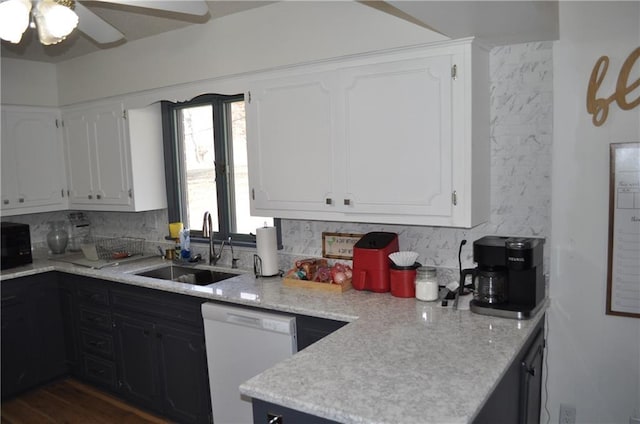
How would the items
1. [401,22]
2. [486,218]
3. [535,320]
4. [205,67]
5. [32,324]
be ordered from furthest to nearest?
[32,324] < [205,67] < [486,218] < [401,22] < [535,320]

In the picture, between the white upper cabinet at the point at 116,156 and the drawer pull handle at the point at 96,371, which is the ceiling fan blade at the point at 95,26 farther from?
the drawer pull handle at the point at 96,371

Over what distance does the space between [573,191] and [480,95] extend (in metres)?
0.63

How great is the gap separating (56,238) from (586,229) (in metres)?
3.87

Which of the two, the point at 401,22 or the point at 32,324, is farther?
the point at 32,324

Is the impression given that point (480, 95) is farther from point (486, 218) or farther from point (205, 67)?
point (205, 67)

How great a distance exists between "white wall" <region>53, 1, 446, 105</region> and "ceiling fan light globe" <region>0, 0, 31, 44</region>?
4.14 feet

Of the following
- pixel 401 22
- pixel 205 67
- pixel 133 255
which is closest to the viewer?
pixel 401 22

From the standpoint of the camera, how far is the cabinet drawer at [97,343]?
3.38 meters

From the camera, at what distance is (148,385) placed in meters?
3.13

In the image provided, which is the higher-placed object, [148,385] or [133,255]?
[133,255]

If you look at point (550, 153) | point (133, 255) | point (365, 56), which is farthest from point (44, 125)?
point (550, 153)

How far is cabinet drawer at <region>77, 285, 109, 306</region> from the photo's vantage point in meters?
3.32

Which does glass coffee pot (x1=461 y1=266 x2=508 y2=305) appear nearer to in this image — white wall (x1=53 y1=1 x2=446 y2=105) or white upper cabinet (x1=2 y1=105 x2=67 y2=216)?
white wall (x1=53 y1=1 x2=446 y2=105)

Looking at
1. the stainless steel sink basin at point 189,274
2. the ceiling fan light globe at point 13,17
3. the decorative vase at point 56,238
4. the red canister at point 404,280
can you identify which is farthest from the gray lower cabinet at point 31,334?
the red canister at point 404,280
